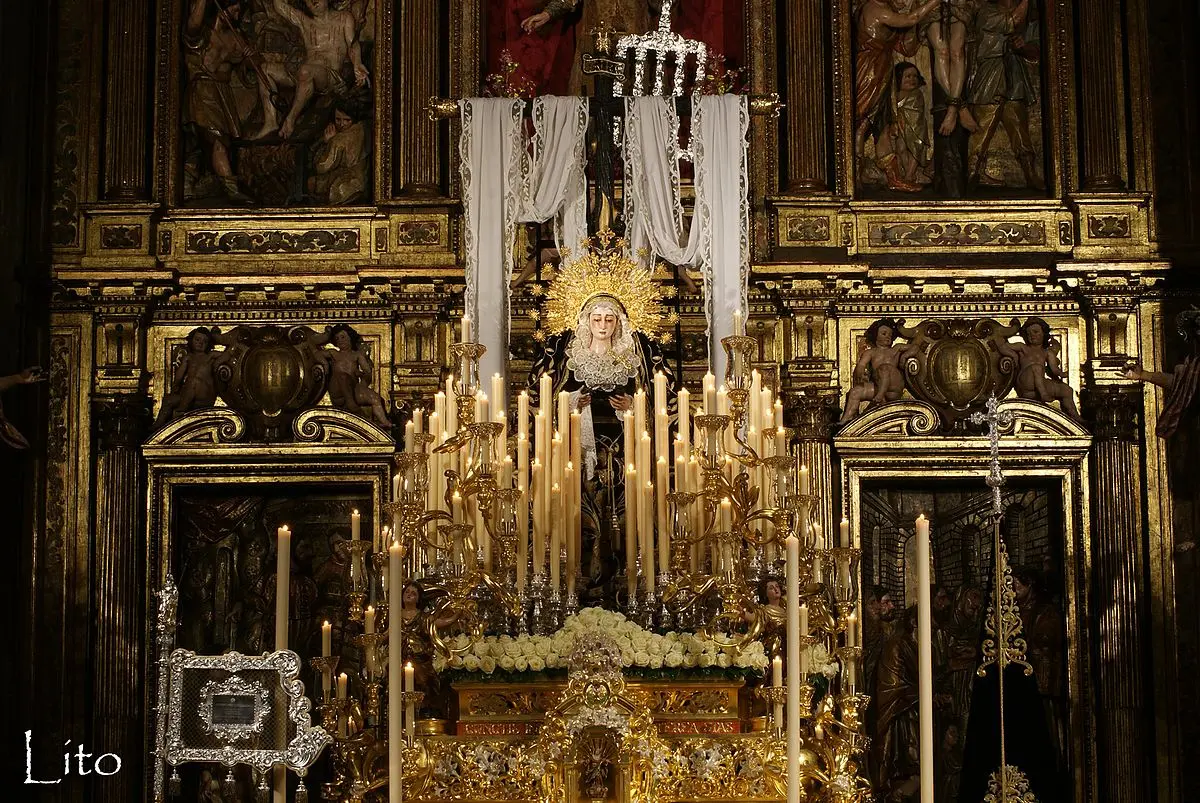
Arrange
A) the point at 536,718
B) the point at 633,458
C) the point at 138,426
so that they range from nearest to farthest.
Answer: the point at 536,718
the point at 633,458
the point at 138,426

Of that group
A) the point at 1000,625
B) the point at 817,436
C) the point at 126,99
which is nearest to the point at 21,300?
the point at 126,99

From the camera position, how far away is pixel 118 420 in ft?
38.8

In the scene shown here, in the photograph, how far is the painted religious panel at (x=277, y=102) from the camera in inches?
492

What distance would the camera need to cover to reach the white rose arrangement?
763 cm

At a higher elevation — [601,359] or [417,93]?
[417,93]

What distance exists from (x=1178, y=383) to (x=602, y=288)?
→ 12.9 feet

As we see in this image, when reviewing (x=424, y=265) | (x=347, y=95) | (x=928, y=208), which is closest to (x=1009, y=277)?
(x=928, y=208)

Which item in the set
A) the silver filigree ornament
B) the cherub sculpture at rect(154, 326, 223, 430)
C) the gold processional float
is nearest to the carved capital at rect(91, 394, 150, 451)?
the cherub sculpture at rect(154, 326, 223, 430)

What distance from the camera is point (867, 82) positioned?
12.5 meters

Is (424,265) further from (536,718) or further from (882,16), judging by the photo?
(536,718)

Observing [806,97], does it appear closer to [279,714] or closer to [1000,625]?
[1000,625]

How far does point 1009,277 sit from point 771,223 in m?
1.58

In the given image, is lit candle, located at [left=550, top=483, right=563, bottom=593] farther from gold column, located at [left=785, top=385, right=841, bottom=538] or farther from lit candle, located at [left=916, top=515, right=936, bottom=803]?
gold column, located at [left=785, top=385, right=841, bottom=538]

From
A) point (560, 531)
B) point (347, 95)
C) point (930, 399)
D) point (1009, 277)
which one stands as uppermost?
point (347, 95)
